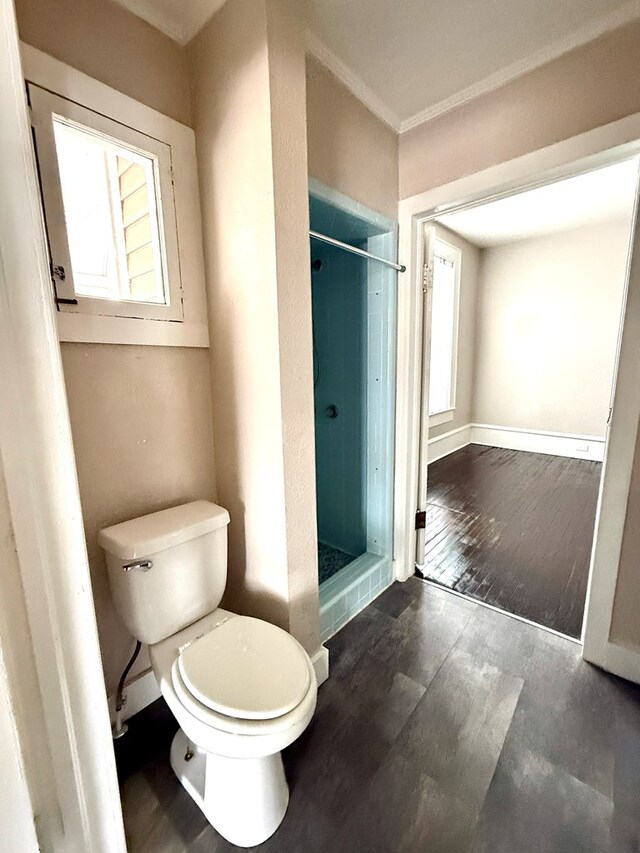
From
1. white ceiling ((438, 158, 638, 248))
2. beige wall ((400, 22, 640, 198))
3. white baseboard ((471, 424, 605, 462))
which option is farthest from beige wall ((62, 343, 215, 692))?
white baseboard ((471, 424, 605, 462))

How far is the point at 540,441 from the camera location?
14.9ft

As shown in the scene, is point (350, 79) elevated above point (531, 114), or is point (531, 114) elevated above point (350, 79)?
point (350, 79)

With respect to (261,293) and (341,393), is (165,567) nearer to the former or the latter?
(261,293)

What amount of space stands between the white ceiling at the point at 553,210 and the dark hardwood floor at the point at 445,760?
2.84m

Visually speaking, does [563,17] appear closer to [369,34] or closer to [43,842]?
[369,34]

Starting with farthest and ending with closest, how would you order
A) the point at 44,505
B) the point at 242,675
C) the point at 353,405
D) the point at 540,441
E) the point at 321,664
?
the point at 540,441, the point at 353,405, the point at 321,664, the point at 242,675, the point at 44,505

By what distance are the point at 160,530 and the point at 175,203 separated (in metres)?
1.08

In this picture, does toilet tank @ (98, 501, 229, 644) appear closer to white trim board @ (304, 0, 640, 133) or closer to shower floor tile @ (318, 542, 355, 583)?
shower floor tile @ (318, 542, 355, 583)

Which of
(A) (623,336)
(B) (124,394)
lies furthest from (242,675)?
(A) (623,336)

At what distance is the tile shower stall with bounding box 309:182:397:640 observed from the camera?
68.2 inches

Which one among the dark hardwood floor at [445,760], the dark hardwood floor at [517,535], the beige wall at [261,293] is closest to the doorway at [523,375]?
the dark hardwood floor at [517,535]

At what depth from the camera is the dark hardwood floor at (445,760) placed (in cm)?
94

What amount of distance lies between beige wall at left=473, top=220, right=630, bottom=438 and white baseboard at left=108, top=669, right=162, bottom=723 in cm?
476

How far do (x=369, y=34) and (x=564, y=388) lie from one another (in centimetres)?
425
